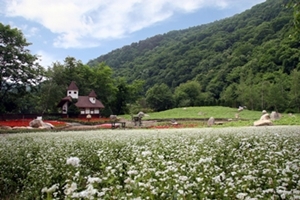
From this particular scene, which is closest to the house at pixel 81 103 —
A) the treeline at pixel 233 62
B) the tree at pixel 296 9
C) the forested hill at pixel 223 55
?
the treeline at pixel 233 62

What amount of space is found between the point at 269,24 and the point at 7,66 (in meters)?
85.1

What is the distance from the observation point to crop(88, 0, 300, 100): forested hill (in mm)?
70562

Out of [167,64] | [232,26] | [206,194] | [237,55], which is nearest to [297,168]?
[206,194]

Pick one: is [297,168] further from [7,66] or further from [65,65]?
[65,65]

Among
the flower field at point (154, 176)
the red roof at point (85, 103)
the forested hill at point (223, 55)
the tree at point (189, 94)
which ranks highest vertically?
the forested hill at point (223, 55)

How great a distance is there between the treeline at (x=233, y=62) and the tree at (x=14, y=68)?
139 feet

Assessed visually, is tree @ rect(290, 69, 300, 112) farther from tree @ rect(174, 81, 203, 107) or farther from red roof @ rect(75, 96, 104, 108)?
red roof @ rect(75, 96, 104, 108)

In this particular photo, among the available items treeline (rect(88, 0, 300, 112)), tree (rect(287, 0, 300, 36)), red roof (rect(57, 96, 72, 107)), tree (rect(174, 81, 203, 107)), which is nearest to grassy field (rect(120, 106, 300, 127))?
treeline (rect(88, 0, 300, 112))

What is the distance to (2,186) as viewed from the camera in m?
6.76

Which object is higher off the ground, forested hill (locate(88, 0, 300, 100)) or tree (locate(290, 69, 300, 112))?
forested hill (locate(88, 0, 300, 100))

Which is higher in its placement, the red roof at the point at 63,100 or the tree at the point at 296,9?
the red roof at the point at 63,100

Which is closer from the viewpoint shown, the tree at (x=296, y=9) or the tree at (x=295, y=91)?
the tree at (x=296, y=9)

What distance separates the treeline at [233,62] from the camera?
190 feet

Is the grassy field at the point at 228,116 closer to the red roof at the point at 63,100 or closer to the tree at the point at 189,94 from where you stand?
the red roof at the point at 63,100
